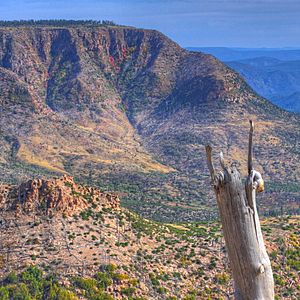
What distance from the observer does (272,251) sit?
42875 mm

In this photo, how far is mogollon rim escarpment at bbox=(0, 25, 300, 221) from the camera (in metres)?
109

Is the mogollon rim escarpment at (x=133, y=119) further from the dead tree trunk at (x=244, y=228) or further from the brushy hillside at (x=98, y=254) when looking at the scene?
the dead tree trunk at (x=244, y=228)

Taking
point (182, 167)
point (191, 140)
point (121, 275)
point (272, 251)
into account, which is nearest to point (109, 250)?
point (121, 275)

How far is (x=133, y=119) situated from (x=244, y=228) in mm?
161198

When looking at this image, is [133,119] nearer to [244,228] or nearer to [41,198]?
[41,198]

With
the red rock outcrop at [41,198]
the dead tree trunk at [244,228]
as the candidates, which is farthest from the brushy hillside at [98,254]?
the dead tree trunk at [244,228]

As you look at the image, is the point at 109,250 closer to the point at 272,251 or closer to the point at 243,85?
the point at 272,251

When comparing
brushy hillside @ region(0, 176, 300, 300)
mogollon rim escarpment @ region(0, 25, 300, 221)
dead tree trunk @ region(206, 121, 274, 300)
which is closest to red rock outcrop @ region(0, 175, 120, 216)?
brushy hillside @ region(0, 176, 300, 300)

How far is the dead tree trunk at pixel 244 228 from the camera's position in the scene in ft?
22.1

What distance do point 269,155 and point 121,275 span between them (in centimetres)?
9890

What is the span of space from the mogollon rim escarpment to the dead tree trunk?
7498 cm

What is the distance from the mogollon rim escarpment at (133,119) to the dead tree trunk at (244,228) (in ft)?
246

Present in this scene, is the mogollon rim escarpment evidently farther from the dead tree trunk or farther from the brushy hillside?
the dead tree trunk

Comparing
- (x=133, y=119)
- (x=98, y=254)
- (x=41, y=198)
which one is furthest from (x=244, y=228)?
(x=133, y=119)
